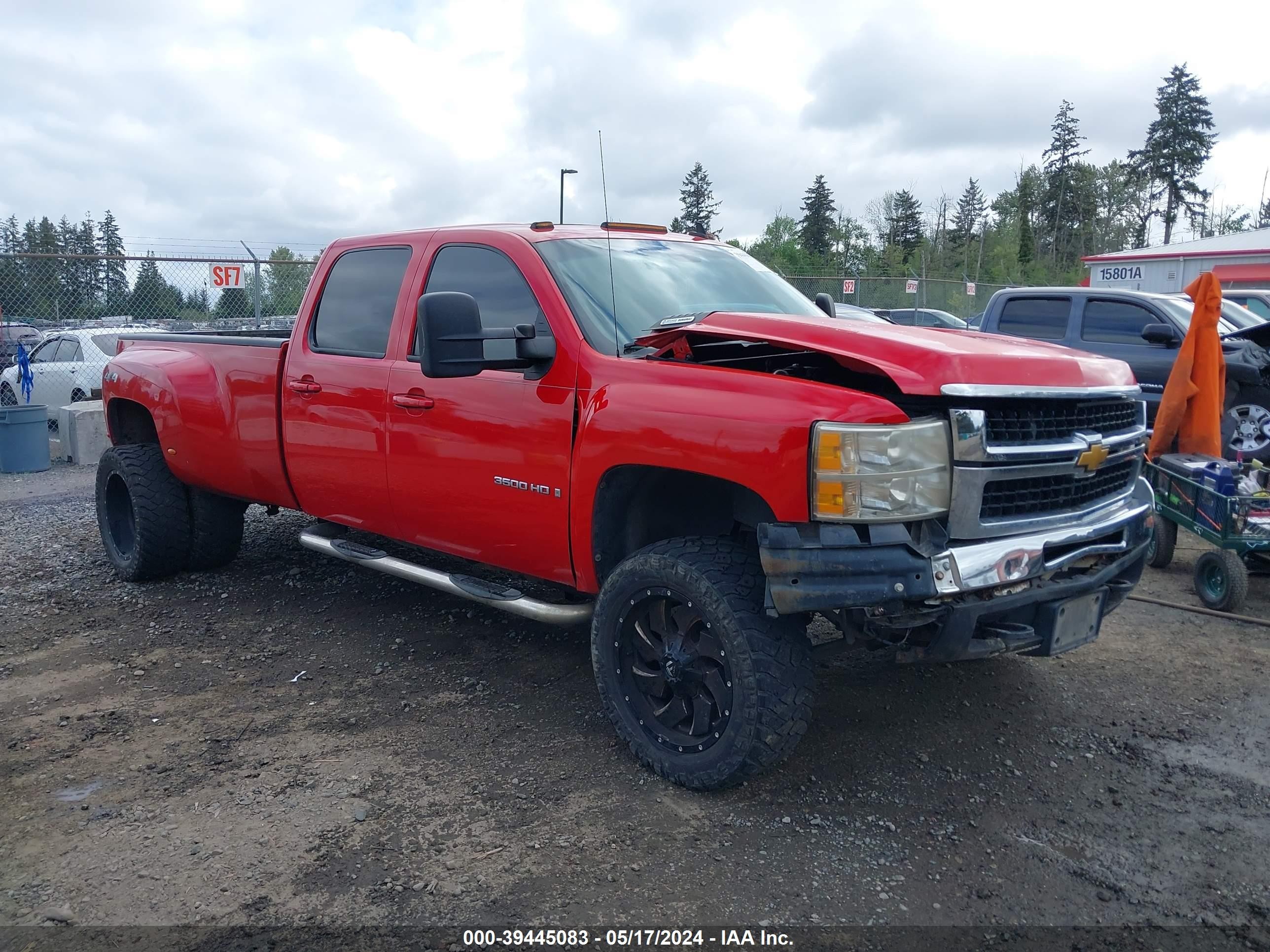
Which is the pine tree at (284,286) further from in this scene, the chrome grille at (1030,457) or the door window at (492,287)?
the chrome grille at (1030,457)

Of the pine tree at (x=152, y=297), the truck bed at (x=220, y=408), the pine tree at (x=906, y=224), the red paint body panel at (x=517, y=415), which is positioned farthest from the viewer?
the pine tree at (x=906, y=224)

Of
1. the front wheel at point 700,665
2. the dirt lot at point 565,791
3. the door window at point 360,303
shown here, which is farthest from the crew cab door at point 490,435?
the dirt lot at point 565,791

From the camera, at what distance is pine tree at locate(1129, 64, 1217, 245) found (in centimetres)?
5872

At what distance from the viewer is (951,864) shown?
10.1ft

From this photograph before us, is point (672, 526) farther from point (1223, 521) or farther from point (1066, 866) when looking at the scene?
point (1223, 521)

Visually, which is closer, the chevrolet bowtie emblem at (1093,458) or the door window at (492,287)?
the chevrolet bowtie emblem at (1093,458)

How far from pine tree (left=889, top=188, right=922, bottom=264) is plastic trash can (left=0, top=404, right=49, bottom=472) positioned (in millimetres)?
43974

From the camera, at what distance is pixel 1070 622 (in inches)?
133

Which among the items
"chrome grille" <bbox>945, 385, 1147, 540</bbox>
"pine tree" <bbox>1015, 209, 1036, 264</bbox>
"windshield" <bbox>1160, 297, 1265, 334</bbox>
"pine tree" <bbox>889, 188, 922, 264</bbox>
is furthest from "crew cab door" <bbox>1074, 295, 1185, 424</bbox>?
"pine tree" <bbox>1015, 209, 1036, 264</bbox>

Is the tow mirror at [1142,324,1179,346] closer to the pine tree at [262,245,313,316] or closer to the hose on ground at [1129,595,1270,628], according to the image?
the hose on ground at [1129,595,1270,628]

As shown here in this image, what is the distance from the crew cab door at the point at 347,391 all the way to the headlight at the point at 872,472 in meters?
2.29

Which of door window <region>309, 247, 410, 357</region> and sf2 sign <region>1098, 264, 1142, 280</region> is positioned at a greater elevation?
sf2 sign <region>1098, 264, 1142, 280</region>

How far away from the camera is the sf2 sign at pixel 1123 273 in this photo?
3353 centimetres

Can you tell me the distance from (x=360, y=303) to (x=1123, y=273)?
34.7m
